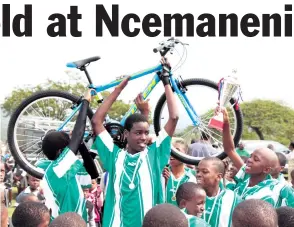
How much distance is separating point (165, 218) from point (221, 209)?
169 cm

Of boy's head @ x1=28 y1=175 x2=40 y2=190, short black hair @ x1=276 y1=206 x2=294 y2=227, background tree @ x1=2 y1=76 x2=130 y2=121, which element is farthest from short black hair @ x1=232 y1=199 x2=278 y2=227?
background tree @ x1=2 y1=76 x2=130 y2=121

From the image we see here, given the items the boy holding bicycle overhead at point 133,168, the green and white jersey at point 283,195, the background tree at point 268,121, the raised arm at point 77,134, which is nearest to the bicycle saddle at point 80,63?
the boy holding bicycle overhead at point 133,168

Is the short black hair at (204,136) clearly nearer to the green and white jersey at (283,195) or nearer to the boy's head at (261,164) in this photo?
the boy's head at (261,164)

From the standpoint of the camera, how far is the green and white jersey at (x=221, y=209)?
4172 mm

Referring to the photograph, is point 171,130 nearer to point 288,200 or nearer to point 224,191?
point 224,191

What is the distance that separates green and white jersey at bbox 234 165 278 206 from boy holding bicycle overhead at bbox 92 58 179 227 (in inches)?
32.2

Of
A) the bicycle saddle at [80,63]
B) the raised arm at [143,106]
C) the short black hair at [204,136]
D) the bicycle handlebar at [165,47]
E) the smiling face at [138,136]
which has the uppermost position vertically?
the bicycle handlebar at [165,47]

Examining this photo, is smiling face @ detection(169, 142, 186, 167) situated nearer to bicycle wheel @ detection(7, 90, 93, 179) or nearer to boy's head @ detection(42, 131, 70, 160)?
bicycle wheel @ detection(7, 90, 93, 179)

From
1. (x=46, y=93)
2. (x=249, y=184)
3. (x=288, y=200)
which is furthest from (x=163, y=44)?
(x=288, y=200)

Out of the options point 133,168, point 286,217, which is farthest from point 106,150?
point 286,217

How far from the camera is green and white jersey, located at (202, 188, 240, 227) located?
13.7 feet

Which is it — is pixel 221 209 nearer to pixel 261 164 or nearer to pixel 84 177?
pixel 261 164

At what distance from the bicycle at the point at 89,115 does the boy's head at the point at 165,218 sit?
2.44 meters

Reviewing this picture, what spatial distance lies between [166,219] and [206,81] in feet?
9.87
